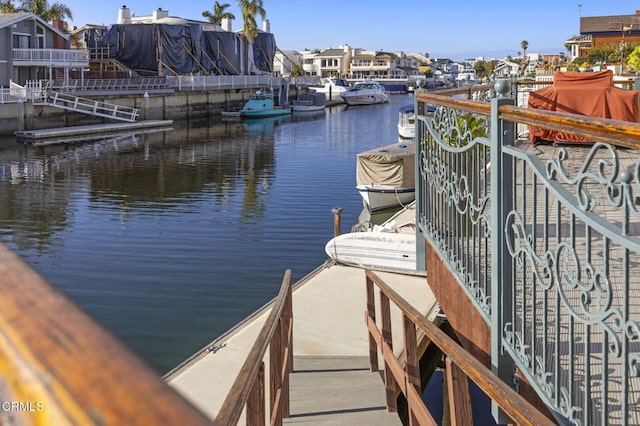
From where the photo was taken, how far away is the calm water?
43.4 ft

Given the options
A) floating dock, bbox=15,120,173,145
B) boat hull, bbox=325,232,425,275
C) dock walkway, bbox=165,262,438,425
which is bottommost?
dock walkway, bbox=165,262,438,425

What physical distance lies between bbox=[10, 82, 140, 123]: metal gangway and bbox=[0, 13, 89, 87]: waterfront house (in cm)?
270

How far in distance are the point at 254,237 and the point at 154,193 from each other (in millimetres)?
8179

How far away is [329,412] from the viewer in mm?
6945

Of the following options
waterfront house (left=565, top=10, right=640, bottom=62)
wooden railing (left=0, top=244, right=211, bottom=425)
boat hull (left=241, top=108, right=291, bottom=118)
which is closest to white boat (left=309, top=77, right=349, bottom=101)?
boat hull (left=241, top=108, right=291, bottom=118)

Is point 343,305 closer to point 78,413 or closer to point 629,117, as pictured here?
point 629,117

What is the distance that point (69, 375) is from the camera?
0.64 meters

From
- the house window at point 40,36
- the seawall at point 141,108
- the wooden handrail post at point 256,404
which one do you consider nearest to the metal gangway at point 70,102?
the seawall at point 141,108

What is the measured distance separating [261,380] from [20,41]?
51063mm

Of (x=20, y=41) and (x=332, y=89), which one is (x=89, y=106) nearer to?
(x=20, y=41)

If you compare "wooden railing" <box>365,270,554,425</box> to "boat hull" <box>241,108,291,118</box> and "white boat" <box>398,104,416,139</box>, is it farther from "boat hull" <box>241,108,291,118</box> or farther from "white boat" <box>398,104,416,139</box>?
"boat hull" <box>241,108,291,118</box>

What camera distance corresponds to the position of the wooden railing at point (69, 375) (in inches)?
24.0

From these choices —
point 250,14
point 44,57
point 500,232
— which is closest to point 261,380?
point 500,232

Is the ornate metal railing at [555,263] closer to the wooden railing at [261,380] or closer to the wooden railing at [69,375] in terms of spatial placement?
the wooden railing at [261,380]
